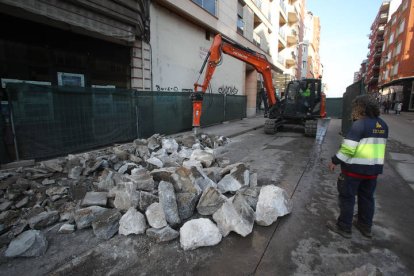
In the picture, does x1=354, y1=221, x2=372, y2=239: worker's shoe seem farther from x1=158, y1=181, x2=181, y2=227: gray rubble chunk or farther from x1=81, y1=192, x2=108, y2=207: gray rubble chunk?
x1=81, y1=192, x2=108, y2=207: gray rubble chunk

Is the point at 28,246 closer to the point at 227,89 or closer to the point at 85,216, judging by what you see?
the point at 85,216

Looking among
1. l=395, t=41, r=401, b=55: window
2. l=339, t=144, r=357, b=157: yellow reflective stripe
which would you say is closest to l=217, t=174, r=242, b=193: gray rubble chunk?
l=339, t=144, r=357, b=157: yellow reflective stripe

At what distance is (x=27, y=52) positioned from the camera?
6.55 meters

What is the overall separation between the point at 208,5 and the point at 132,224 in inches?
574

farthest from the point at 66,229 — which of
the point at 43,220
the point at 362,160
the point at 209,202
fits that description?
the point at 362,160

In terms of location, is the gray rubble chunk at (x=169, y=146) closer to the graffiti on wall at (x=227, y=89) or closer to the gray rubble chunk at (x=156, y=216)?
the gray rubble chunk at (x=156, y=216)

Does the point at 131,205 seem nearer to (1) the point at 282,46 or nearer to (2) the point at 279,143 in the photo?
(2) the point at 279,143

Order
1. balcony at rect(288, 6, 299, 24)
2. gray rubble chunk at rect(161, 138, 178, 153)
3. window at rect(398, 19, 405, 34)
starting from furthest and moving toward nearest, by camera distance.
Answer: window at rect(398, 19, 405, 34) < balcony at rect(288, 6, 299, 24) < gray rubble chunk at rect(161, 138, 178, 153)

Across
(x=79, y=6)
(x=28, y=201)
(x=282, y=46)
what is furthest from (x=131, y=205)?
(x=282, y=46)

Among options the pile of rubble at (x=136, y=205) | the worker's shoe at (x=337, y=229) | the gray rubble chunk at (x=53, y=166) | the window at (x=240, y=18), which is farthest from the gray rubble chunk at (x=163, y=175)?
the window at (x=240, y=18)

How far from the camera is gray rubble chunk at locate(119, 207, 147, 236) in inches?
116

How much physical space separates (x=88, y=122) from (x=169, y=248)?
507 cm

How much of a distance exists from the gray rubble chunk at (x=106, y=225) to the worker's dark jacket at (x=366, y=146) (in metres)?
2.98

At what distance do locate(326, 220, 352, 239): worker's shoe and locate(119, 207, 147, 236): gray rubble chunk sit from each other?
8.00ft
